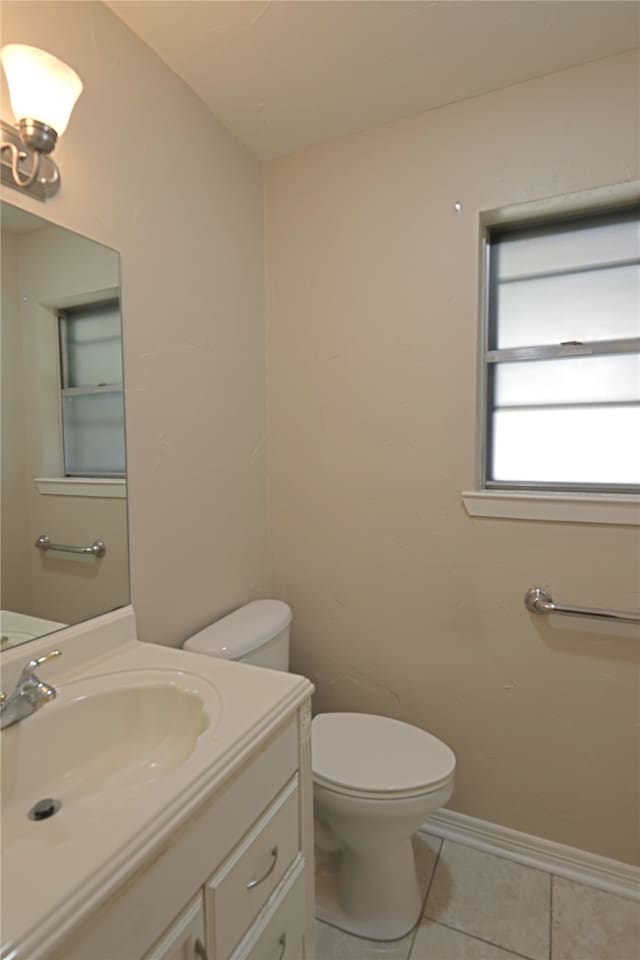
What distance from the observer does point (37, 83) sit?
91 centimetres

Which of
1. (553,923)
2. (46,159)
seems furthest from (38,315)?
(553,923)

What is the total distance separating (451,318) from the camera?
153cm

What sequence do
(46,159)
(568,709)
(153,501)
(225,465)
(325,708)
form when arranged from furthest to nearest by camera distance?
(325,708), (225,465), (568,709), (153,501), (46,159)

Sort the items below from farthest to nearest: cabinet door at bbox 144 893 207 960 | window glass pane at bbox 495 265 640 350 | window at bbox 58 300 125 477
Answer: window glass pane at bbox 495 265 640 350
window at bbox 58 300 125 477
cabinet door at bbox 144 893 207 960

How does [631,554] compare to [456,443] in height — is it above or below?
below

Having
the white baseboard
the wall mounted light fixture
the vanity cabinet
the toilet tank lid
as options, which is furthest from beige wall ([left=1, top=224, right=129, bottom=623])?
the white baseboard

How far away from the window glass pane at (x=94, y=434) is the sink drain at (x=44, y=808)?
0.64m

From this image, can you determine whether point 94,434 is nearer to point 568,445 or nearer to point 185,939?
point 185,939

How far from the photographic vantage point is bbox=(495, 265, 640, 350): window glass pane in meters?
1.46

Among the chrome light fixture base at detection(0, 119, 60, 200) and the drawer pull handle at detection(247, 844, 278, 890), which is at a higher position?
the chrome light fixture base at detection(0, 119, 60, 200)

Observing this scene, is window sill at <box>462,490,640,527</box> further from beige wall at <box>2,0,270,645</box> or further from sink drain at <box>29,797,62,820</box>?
sink drain at <box>29,797,62,820</box>

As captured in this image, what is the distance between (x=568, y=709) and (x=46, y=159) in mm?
1929

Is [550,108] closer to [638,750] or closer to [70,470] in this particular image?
[70,470]

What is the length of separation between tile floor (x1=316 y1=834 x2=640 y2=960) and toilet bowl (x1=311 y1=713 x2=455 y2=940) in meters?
0.05
